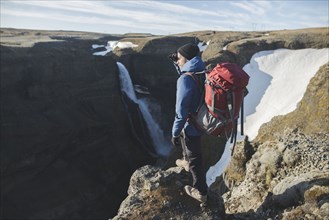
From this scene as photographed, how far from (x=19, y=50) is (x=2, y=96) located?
23.0 ft

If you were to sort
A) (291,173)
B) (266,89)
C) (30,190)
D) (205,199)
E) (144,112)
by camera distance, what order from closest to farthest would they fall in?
(205,199)
(291,173)
(266,89)
(30,190)
(144,112)

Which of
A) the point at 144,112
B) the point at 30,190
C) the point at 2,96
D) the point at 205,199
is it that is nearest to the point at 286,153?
the point at 205,199

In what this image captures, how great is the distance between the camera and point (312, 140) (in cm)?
1171

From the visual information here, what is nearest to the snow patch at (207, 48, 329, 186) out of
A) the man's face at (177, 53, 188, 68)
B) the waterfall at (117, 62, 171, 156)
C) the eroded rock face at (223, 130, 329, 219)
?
the eroded rock face at (223, 130, 329, 219)

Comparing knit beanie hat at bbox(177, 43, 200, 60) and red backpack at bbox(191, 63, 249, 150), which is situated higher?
knit beanie hat at bbox(177, 43, 200, 60)

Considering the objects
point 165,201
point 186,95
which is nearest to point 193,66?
point 186,95

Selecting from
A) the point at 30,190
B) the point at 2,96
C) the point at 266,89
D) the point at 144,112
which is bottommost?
the point at 30,190

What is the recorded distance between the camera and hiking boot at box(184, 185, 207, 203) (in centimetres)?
834

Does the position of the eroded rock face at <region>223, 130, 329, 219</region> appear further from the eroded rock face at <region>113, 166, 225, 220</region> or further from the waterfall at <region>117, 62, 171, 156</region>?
the waterfall at <region>117, 62, 171, 156</region>

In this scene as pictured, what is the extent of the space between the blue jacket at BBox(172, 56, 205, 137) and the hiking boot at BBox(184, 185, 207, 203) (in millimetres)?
1741

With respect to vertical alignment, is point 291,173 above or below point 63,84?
above

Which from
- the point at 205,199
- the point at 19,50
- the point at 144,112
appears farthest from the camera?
the point at 144,112

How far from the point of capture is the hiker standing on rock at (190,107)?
717cm

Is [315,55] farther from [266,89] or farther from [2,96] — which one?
[2,96]
